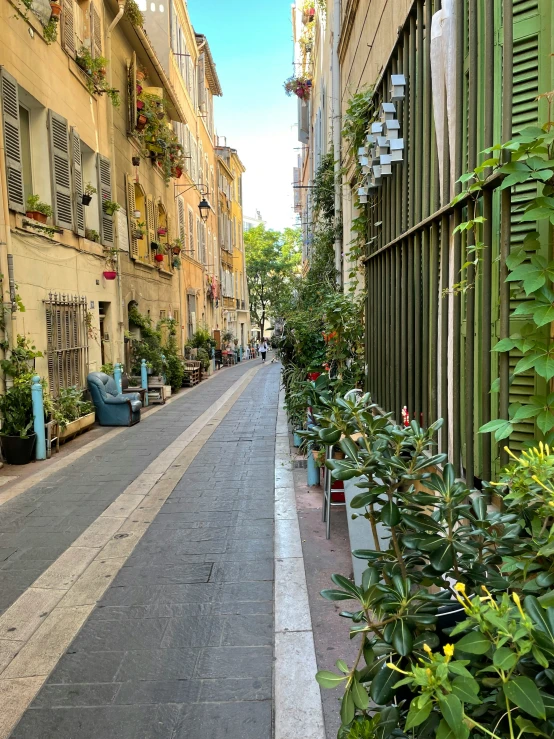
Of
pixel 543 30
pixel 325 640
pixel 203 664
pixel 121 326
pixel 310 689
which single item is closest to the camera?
pixel 543 30

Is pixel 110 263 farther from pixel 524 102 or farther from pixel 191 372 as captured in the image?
pixel 524 102

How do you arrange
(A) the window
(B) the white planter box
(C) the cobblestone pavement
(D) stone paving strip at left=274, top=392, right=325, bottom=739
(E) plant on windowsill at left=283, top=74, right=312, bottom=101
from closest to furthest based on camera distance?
1. (D) stone paving strip at left=274, top=392, right=325, bottom=739
2. (C) the cobblestone pavement
3. (B) the white planter box
4. (A) the window
5. (E) plant on windowsill at left=283, top=74, right=312, bottom=101

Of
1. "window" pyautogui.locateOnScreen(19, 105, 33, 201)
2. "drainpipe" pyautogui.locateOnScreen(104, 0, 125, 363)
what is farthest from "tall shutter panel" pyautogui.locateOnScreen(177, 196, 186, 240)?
"window" pyautogui.locateOnScreen(19, 105, 33, 201)

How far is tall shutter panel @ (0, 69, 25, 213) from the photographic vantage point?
319 inches

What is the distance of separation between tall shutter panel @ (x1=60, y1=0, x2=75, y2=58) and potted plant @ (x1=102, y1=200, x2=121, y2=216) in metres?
2.85

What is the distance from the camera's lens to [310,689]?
291 cm

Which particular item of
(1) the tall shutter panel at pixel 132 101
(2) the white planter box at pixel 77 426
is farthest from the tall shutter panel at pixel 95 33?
(2) the white planter box at pixel 77 426

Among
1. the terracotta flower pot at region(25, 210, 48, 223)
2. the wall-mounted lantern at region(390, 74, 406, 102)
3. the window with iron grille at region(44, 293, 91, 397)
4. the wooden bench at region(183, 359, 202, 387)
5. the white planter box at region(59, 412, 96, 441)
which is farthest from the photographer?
the wooden bench at region(183, 359, 202, 387)

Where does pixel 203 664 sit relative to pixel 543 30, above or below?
below

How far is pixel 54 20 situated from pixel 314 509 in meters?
8.80

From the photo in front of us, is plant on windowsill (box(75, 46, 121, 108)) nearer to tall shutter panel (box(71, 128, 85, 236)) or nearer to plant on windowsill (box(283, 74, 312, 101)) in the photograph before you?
tall shutter panel (box(71, 128, 85, 236))

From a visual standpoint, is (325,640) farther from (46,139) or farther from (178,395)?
(178,395)

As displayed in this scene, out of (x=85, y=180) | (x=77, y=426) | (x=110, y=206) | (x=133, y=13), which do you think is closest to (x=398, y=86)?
(x=77, y=426)

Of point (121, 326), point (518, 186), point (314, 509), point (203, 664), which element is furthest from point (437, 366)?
point (121, 326)
